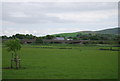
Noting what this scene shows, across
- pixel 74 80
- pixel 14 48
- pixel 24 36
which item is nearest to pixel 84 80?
pixel 74 80

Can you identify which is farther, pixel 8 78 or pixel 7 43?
pixel 7 43

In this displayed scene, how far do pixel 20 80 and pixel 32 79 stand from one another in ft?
2.78

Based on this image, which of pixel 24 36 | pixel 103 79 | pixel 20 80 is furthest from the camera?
pixel 24 36

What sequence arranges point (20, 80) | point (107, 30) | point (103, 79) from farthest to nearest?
point (107, 30) < point (103, 79) < point (20, 80)

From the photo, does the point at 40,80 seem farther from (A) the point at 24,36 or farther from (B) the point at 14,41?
(A) the point at 24,36

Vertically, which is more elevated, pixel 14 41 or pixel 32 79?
pixel 14 41

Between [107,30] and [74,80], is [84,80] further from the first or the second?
[107,30]

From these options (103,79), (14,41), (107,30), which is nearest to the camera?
(103,79)

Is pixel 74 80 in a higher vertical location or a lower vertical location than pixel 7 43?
lower

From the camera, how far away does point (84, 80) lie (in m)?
14.2

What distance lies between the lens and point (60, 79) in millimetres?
14422

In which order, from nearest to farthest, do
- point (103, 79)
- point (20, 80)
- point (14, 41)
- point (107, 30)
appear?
point (20, 80) → point (103, 79) → point (14, 41) → point (107, 30)

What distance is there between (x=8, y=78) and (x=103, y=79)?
6281 mm

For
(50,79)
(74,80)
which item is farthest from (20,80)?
(74,80)
